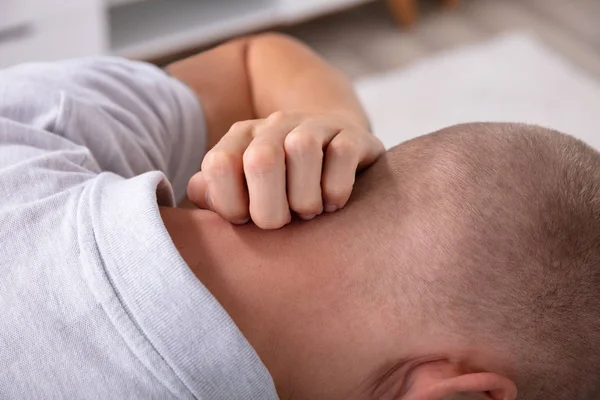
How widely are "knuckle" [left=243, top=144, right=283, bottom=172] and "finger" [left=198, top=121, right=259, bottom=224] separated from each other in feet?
0.06

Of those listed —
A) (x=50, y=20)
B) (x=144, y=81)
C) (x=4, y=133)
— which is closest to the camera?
(x=4, y=133)

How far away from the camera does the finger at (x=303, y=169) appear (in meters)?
0.51

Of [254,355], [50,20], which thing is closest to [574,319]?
[254,355]

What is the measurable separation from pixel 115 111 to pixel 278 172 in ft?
0.87

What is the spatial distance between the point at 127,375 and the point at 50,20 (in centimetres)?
119

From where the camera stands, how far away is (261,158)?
19.2 inches

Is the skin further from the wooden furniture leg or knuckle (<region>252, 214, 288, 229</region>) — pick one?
the wooden furniture leg

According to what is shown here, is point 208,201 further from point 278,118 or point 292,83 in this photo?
point 292,83

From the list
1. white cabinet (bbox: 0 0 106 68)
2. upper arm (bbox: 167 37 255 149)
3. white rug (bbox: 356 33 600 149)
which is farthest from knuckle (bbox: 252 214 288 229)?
white cabinet (bbox: 0 0 106 68)

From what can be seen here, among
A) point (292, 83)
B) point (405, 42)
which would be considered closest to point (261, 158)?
point (292, 83)

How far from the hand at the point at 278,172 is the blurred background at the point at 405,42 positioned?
635 mm

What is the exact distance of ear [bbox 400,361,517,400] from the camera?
1.68ft

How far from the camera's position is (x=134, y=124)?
688 mm

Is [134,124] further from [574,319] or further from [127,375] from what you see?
[574,319]
